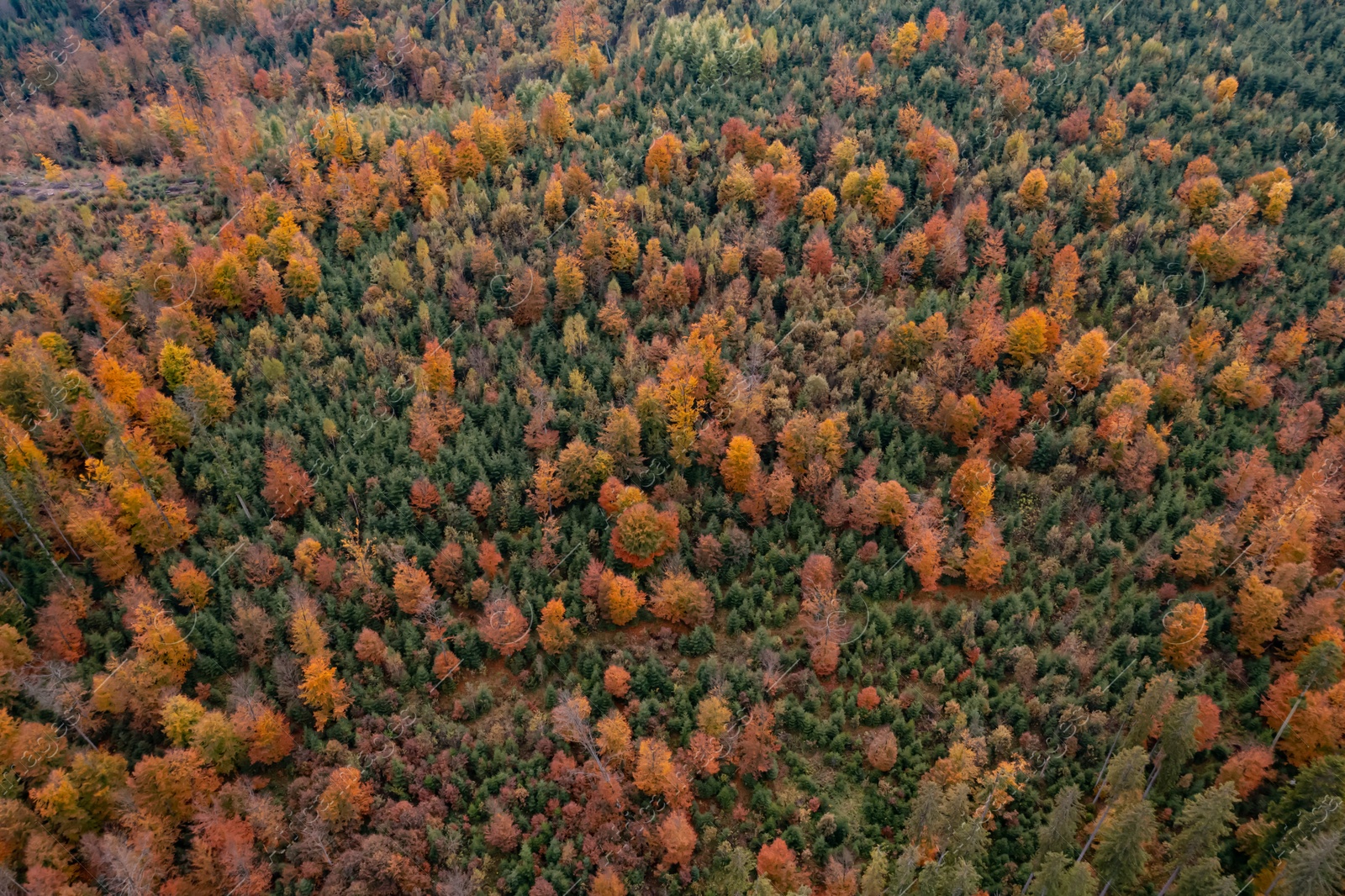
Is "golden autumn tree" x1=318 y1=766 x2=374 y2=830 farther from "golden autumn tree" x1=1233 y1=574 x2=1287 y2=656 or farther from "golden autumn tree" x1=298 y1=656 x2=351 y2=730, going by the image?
"golden autumn tree" x1=1233 y1=574 x2=1287 y2=656

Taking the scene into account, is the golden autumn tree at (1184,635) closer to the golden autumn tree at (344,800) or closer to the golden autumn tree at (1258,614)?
the golden autumn tree at (1258,614)

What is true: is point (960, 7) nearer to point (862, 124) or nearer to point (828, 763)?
point (862, 124)

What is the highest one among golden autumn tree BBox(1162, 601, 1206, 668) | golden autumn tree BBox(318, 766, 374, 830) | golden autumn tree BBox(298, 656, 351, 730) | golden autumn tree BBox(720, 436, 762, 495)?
golden autumn tree BBox(720, 436, 762, 495)

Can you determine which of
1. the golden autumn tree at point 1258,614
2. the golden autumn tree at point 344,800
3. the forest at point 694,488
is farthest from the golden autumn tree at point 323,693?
the golden autumn tree at point 1258,614

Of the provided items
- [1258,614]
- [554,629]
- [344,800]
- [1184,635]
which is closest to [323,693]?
[344,800]

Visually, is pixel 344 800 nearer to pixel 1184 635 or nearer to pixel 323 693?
pixel 323 693

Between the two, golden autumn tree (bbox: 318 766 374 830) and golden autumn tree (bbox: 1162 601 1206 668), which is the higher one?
golden autumn tree (bbox: 1162 601 1206 668)

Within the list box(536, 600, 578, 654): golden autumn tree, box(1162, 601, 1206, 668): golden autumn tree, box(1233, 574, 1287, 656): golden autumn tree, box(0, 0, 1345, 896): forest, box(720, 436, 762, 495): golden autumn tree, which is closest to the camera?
box(0, 0, 1345, 896): forest

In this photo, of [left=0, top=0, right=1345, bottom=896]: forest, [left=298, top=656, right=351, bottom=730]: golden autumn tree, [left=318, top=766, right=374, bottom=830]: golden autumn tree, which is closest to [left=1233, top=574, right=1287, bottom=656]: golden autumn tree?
[left=0, top=0, right=1345, bottom=896]: forest
